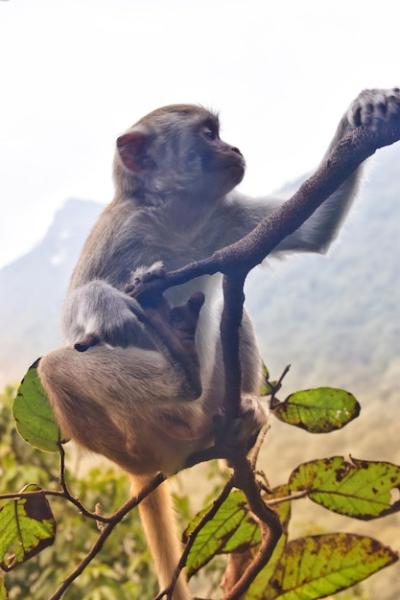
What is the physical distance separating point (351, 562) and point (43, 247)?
184 cm

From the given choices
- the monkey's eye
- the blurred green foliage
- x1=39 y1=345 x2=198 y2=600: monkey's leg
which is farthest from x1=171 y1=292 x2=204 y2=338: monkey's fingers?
the blurred green foliage

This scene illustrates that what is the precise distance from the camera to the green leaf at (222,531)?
849 millimetres

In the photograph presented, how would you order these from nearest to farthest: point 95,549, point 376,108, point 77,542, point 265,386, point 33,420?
point 376,108 → point 95,549 → point 33,420 → point 265,386 → point 77,542

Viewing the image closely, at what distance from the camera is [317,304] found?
2795mm

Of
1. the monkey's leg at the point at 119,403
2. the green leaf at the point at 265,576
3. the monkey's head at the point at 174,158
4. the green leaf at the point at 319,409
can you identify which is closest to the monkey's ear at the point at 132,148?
the monkey's head at the point at 174,158

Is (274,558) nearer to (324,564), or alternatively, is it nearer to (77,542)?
(324,564)

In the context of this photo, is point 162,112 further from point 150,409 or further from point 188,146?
point 150,409

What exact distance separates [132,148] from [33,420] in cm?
38

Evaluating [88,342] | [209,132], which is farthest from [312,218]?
[88,342]

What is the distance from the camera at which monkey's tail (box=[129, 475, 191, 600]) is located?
1003mm

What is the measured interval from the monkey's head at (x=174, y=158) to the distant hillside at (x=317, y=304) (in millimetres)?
1112

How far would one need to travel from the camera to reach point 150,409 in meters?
0.91

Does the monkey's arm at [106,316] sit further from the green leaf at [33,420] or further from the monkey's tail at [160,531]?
the monkey's tail at [160,531]

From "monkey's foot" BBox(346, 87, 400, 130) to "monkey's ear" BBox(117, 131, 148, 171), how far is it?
396 mm
